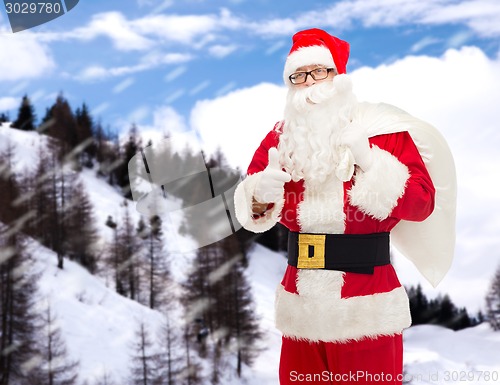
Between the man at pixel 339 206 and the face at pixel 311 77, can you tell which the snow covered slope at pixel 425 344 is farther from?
the face at pixel 311 77

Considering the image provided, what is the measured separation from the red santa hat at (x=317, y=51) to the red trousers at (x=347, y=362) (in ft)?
4.98

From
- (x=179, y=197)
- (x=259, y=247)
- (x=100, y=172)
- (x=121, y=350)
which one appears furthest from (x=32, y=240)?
(x=179, y=197)

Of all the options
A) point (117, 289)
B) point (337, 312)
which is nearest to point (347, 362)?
point (337, 312)

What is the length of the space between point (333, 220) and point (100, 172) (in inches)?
1902

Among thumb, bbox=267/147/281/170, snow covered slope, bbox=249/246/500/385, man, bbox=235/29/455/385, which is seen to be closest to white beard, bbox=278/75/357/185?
man, bbox=235/29/455/385

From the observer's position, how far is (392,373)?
3107 millimetres

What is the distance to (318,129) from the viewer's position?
3.17 meters

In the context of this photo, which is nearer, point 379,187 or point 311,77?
point 379,187

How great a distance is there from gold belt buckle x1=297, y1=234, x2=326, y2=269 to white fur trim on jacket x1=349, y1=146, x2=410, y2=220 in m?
0.29

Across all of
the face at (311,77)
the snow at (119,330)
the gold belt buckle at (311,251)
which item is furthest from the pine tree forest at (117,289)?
the face at (311,77)

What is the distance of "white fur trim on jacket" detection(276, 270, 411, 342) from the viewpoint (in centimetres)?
301

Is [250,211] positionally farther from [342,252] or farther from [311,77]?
[311,77]

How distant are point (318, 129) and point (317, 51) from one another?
453 millimetres

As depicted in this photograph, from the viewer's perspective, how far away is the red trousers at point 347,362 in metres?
3.04
